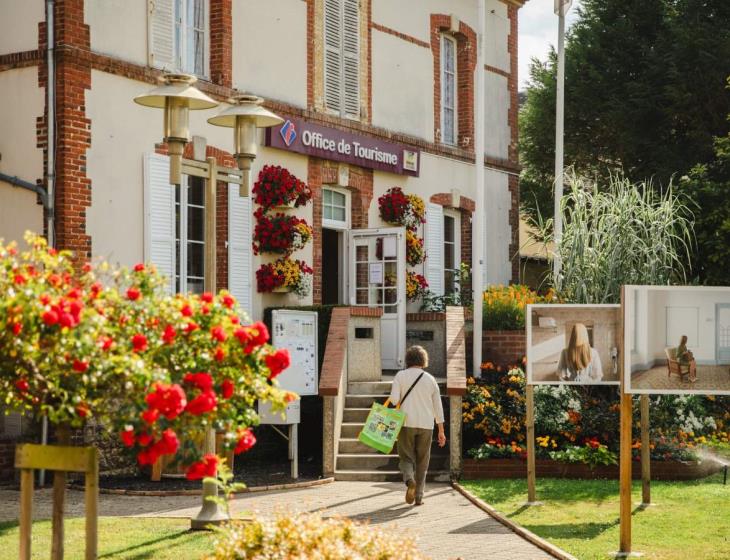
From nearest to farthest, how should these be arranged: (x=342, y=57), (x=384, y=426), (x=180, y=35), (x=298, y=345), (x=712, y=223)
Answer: (x=384, y=426) < (x=298, y=345) < (x=180, y=35) < (x=342, y=57) < (x=712, y=223)

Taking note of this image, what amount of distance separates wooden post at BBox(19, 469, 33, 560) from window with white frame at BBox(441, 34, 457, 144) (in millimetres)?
15749

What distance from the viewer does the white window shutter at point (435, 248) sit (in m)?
19.9

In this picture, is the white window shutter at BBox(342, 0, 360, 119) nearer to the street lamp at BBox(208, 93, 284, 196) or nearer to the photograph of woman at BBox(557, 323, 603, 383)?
the street lamp at BBox(208, 93, 284, 196)

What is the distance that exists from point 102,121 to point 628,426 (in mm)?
7711

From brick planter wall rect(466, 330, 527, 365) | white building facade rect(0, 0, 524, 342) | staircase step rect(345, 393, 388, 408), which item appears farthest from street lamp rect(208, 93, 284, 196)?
brick planter wall rect(466, 330, 527, 365)

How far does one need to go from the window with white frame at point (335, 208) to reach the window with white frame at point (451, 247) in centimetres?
287

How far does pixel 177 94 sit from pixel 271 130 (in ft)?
22.5

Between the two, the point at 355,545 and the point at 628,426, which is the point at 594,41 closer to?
the point at 628,426

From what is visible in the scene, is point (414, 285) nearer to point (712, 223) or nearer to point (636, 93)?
point (712, 223)

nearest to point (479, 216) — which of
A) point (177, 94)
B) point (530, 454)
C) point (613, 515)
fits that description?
point (530, 454)

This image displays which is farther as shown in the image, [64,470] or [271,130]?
[271,130]

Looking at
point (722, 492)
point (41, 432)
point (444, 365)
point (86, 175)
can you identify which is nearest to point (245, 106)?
point (86, 175)

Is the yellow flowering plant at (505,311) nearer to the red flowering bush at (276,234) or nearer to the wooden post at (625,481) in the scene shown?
the red flowering bush at (276,234)

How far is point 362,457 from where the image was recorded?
1402 cm
